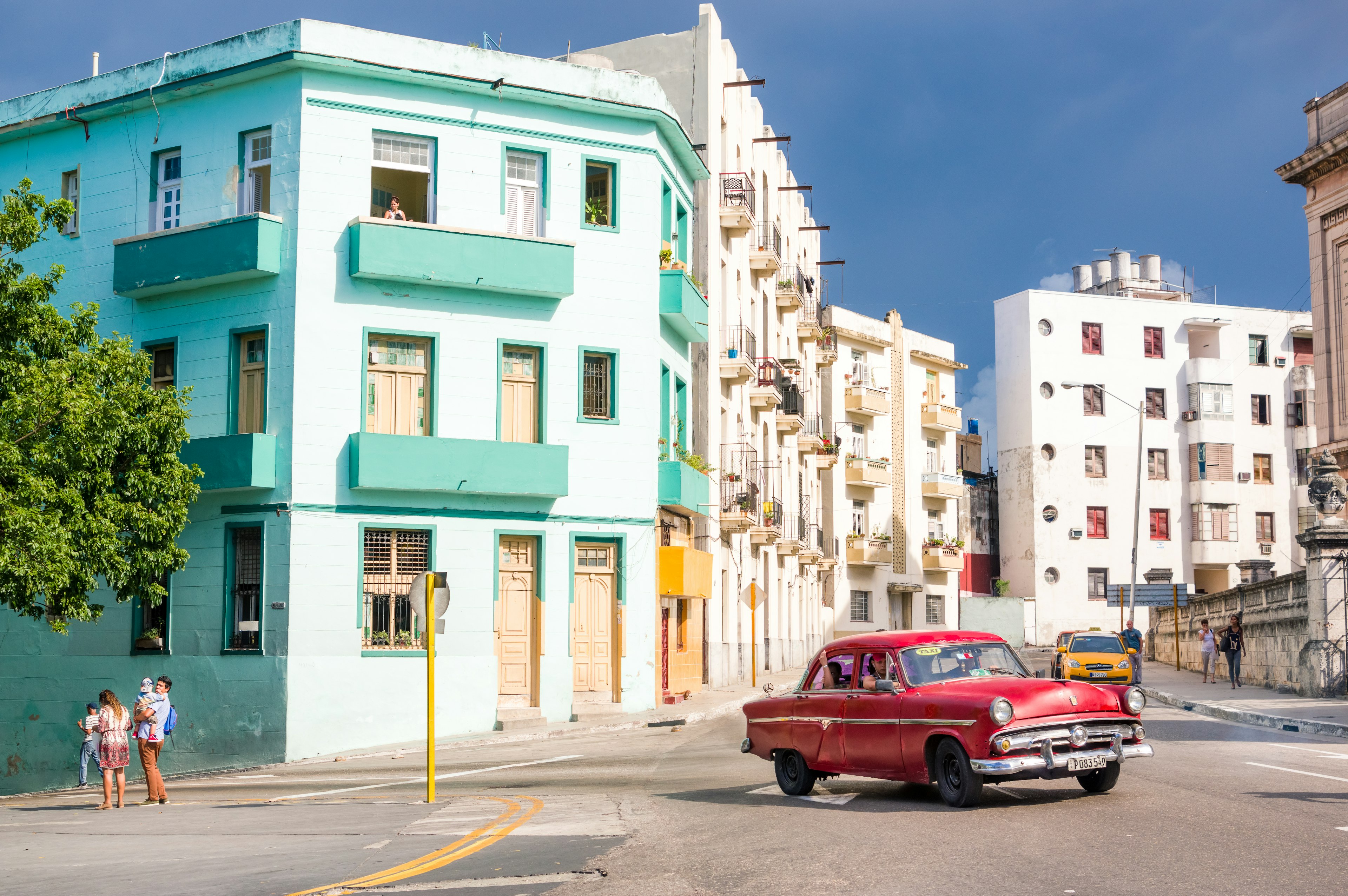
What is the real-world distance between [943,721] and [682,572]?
699 inches

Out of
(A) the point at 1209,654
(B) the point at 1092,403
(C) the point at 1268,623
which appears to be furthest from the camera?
(B) the point at 1092,403

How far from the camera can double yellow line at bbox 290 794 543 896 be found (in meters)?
9.77

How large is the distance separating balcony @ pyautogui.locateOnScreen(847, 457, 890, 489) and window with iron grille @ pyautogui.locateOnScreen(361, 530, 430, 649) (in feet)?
134

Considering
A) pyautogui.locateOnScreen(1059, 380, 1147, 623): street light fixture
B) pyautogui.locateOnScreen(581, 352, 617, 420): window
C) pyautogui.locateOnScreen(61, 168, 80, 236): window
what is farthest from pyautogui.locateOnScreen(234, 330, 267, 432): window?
pyautogui.locateOnScreen(1059, 380, 1147, 623): street light fixture

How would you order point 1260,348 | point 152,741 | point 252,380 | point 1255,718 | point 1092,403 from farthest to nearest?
point 1260,348 < point 1092,403 < point 252,380 < point 1255,718 < point 152,741

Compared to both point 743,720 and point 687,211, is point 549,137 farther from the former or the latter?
point 743,720

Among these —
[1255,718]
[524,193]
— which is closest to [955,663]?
[1255,718]

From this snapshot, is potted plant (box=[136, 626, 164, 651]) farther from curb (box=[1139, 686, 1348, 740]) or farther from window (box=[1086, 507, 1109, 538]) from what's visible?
window (box=[1086, 507, 1109, 538])

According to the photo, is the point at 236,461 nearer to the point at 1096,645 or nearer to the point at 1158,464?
the point at 1096,645

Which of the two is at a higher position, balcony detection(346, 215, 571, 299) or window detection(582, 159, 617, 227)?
window detection(582, 159, 617, 227)

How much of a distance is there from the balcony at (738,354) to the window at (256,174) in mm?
14095

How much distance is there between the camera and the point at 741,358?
3819 centimetres

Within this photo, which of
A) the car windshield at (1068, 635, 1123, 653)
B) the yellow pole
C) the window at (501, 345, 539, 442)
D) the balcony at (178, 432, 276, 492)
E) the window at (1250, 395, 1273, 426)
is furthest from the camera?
the window at (1250, 395, 1273, 426)

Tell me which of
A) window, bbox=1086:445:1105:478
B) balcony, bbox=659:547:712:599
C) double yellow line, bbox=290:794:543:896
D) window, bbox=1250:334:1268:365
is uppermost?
window, bbox=1250:334:1268:365
